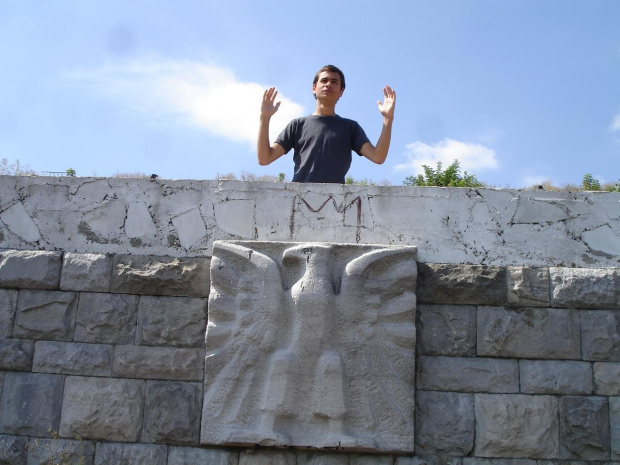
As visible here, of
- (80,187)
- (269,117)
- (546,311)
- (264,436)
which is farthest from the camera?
(269,117)

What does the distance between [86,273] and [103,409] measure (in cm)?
83

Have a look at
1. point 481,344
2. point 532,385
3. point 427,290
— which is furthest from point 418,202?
point 532,385

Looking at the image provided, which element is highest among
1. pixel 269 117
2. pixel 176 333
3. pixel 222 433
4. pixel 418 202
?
pixel 269 117

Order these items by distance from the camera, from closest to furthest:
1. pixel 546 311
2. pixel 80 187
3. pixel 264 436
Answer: pixel 264 436, pixel 546 311, pixel 80 187

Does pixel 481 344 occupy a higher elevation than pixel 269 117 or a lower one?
lower

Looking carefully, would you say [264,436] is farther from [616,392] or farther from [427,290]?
[616,392]

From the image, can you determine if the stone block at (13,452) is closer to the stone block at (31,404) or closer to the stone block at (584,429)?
the stone block at (31,404)

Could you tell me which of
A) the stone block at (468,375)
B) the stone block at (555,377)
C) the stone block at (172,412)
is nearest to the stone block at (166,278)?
the stone block at (172,412)

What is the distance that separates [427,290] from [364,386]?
70cm

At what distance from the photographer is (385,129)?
4.66 m

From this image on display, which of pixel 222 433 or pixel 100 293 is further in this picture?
pixel 100 293

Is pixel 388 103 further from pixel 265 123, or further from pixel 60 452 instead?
pixel 60 452

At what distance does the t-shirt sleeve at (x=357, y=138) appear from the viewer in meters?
4.82

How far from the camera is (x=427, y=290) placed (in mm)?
4141
